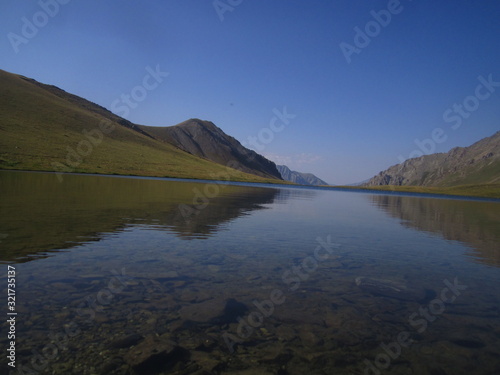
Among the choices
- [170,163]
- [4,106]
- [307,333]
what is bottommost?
[307,333]

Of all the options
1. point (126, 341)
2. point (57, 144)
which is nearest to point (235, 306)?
point (126, 341)

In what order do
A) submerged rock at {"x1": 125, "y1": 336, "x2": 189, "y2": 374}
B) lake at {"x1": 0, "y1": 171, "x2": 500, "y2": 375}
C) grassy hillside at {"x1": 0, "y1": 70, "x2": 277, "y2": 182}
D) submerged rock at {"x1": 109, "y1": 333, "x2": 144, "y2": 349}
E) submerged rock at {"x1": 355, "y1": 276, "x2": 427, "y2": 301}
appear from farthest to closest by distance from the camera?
grassy hillside at {"x1": 0, "y1": 70, "x2": 277, "y2": 182}, submerged rock at {"x1": 355, "y1": 276, "x2": 427, "y2": 301}, submerged rock at {"x1": 109, "y1": 333, "x2": 144, "y2": 349}, lake at {"x1": 0, "y1": 171, "x2": 500, "y2": 375}, submerged rock at {"x1": 125, "y1": 336, "x2": 189, "y2": 374}

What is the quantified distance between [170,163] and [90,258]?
183098 millimetres

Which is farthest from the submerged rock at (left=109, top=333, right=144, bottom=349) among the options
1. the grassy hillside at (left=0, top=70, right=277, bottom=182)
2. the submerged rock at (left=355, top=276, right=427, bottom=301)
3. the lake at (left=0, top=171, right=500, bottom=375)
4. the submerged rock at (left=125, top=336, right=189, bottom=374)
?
the grassy hillside at (left=0, top=70, right=277, bottom=182)

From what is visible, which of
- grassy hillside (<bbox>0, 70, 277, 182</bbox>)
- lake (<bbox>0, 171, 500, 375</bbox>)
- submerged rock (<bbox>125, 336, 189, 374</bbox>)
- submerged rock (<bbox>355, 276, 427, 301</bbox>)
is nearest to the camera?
submerged rock (<bbox>125, 336, 189, 374</bbox>)

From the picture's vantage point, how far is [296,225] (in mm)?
30984

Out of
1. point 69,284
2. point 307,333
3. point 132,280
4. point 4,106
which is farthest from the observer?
point 4,106

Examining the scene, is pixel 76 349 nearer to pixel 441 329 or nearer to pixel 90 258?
pixel 90 258

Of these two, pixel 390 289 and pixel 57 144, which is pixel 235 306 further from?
pixel 57 144

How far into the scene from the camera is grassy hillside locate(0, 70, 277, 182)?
4299 inches

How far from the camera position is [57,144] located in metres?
132

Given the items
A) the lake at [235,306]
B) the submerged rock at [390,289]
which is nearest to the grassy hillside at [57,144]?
the lake at [235,306]

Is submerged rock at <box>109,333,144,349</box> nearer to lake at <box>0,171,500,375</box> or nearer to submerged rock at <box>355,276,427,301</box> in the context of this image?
lake at <box>0,171,500,375</box>

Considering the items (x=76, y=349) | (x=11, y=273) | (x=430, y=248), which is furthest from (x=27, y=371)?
(x=430, y=248)
